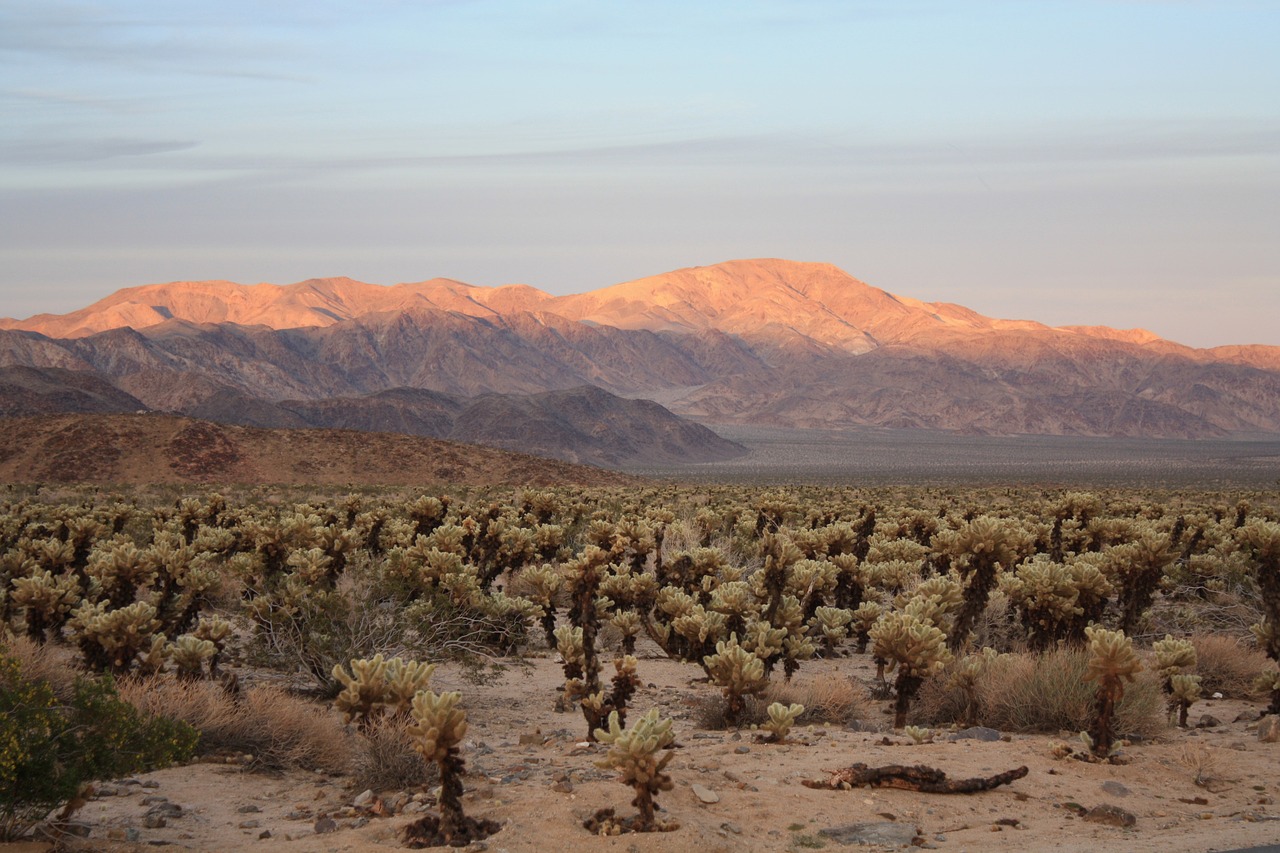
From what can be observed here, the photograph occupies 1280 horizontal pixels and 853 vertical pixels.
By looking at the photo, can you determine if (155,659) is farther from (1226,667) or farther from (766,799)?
(1226,667)

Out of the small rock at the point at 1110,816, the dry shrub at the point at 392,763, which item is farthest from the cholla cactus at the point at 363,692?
the small rock at the point at 1110,816

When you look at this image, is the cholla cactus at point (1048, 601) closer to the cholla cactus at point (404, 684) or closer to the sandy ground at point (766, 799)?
the sandy ground at point (766, 799)

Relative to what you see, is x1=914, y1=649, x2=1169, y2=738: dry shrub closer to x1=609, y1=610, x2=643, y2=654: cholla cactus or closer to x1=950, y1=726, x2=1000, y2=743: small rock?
x1=950, y1=726, x2=1000, y2=743: small rock

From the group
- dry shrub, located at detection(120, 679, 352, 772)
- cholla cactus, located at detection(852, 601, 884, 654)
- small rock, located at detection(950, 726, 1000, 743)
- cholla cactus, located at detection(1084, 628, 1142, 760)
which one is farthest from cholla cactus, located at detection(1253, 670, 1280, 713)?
dry shrub, located at detection(120, 679, 352, 772)

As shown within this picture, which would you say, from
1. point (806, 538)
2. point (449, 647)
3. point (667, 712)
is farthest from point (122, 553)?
point (806, 538)

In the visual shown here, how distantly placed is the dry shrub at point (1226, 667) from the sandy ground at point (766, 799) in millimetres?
2326

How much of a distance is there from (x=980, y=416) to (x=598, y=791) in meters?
151

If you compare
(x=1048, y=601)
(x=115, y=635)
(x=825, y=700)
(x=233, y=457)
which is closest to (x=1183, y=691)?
(x=1048, y=601)

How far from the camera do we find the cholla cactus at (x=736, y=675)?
371 inches

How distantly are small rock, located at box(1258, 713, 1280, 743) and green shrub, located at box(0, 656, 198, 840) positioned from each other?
336 inches

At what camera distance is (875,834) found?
23.3ft

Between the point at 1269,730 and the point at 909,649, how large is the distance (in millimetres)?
3210

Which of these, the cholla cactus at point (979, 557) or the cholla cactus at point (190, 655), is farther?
the cholla cactus at point (979, 557)

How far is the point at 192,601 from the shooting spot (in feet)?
37.8
